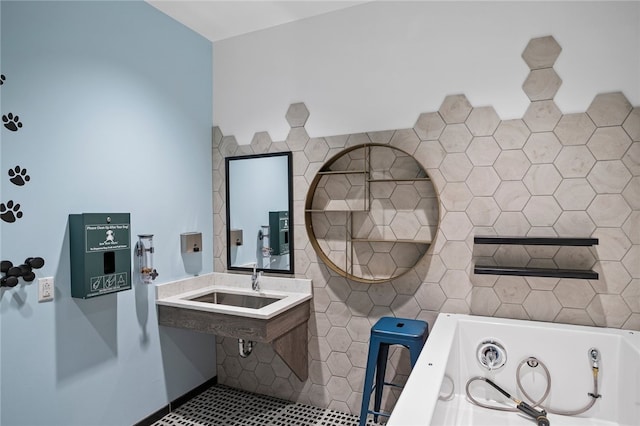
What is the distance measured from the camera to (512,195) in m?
2.26

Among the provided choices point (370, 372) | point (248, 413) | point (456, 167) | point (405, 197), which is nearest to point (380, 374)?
point (370, 372)

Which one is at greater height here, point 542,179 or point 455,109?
point 455,109

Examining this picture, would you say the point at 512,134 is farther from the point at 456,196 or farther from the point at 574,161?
Answer: the point at 456,196

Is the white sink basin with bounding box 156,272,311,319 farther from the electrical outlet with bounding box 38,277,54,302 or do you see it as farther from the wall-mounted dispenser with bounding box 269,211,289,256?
the electrical outlet with bounding box 38,277,54,302

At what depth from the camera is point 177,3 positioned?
8.54 feet

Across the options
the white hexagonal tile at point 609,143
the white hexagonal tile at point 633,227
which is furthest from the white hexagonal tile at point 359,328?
the white hexagonal tile at point 609,143

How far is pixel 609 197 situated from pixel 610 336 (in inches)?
28.6

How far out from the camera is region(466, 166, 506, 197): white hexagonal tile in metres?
2.30

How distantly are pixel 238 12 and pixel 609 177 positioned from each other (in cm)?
256

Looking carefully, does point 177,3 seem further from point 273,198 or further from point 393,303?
point 393,303

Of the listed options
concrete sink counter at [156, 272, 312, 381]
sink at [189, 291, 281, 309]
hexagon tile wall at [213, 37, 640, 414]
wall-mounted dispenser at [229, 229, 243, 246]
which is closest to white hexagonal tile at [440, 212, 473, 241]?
hexagon tile wall at [213, 37, 640, 414]

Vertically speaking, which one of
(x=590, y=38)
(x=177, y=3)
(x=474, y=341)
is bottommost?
(x=474, y=341)

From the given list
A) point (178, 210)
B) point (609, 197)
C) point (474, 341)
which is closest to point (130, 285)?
point (178, 210)

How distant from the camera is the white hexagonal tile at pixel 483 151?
230cm
